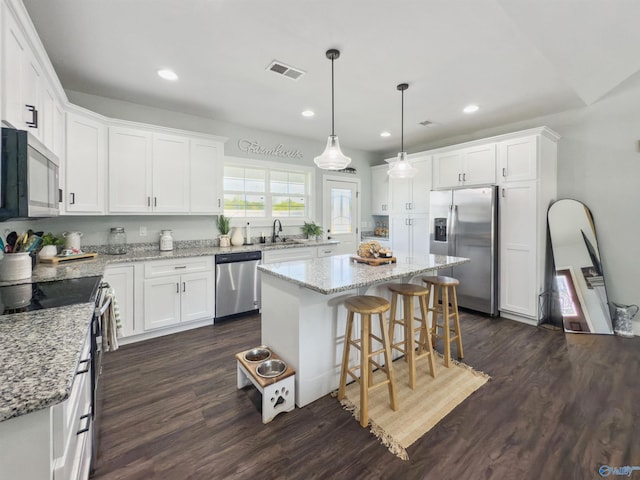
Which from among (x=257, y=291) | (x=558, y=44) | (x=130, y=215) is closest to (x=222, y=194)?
(x=130, y=215)

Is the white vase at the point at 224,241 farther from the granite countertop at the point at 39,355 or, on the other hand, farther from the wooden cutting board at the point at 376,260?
the granite countertop at the point at 39,355

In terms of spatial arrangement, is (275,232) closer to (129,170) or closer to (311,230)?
(311,230)

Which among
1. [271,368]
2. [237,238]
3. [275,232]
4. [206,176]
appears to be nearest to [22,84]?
[206,176]

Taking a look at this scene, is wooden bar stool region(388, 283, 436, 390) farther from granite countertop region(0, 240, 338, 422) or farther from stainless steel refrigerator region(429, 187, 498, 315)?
granite countertop region(0, 240, 338, 422)

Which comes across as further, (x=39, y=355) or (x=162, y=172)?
(x=162, y=172)

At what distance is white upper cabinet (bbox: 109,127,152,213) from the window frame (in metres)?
0.97

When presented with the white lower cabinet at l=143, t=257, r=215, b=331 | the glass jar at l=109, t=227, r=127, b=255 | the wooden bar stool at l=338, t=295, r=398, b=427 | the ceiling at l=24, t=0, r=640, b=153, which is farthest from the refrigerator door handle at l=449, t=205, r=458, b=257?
the glass jar at l=109, t=227, r=127, b=255

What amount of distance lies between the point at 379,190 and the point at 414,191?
3.48 feet

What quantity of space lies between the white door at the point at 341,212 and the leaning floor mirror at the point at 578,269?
3.07 metres

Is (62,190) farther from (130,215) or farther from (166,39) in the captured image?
(166,39)

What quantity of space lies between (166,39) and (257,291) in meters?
2.83

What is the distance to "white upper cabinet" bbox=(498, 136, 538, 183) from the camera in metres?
3.48

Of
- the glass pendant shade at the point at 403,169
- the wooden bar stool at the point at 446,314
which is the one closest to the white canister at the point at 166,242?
the glass pendant shade at the point at 403,169

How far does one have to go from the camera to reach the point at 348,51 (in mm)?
2400
